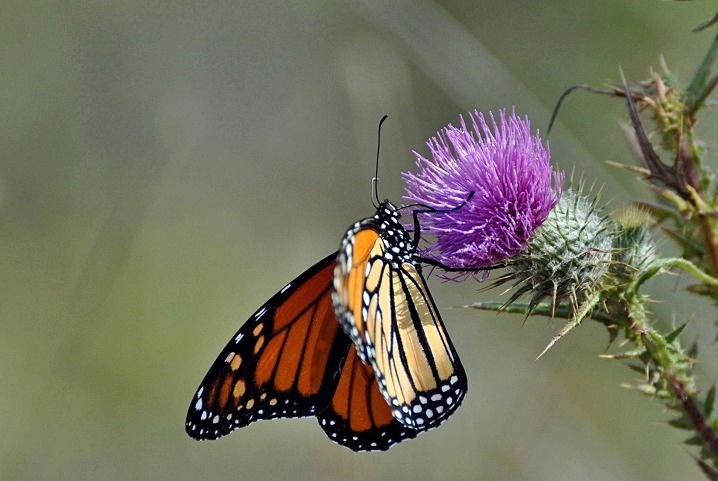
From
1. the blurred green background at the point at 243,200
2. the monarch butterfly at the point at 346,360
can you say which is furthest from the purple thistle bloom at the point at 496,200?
the blurred green background at the point at 243,200

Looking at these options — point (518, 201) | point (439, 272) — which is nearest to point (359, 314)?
point (439, 272)

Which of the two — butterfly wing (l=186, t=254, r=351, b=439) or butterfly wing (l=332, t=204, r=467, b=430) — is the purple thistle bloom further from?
butterfly wing (l=186, t=254, r=351, b=439)

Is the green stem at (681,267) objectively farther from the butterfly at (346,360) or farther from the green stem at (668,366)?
the butterfly at (346,360)

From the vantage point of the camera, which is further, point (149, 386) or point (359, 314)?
point (149, 386)

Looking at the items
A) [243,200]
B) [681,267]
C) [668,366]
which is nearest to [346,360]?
[668,366]

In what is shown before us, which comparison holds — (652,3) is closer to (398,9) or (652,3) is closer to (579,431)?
(398,9)

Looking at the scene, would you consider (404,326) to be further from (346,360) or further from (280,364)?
(280,364)

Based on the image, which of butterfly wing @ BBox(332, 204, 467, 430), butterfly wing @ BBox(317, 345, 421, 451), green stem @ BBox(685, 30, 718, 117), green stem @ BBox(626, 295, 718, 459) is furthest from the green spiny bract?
butterfly wing @ BBox(317, 345, 421, 451)
